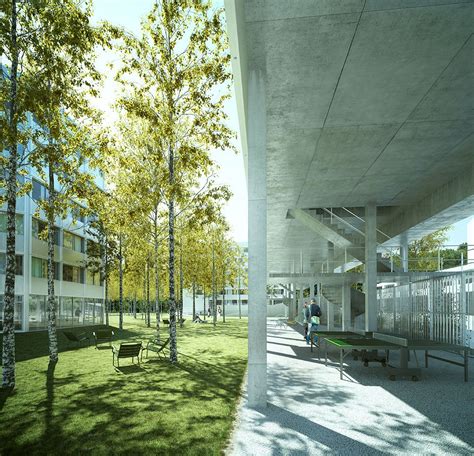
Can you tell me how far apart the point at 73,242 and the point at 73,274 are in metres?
2.67

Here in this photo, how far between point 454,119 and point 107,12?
8.99m

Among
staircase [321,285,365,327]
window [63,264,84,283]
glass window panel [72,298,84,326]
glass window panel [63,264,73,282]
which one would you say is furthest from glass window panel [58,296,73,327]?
staircase [321,285,365,327]

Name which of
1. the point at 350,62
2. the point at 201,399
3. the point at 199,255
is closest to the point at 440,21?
the point at 350,62

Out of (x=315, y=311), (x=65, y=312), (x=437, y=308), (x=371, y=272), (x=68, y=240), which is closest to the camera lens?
(x=437, y=308)

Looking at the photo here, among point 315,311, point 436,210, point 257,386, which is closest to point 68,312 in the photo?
point 315,311

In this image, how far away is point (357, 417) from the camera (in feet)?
25.7

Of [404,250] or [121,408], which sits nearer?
[121,408]

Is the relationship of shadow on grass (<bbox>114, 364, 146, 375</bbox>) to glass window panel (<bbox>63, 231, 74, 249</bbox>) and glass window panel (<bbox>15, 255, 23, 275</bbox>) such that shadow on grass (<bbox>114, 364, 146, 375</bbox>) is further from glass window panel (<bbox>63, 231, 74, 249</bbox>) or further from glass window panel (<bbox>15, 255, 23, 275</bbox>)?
glass window panel (<bbox>63, 231, 74, 249</bbox>)

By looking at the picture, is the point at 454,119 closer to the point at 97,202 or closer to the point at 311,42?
the point at 311,42

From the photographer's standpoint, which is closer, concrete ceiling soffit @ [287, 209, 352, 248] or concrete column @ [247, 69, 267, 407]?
concrete column @ [247, 69, 267, 407]

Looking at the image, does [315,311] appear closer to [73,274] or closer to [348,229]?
[348,229]

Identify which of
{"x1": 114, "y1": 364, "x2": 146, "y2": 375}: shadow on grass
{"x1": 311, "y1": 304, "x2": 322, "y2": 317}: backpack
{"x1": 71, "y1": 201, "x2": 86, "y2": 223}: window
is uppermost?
{"x1": 71, "y1": 201, "x2": 86, "y2": 223}: window

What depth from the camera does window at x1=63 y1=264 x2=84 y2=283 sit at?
127 ft

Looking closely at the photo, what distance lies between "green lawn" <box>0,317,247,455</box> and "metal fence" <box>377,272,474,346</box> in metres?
7.22
